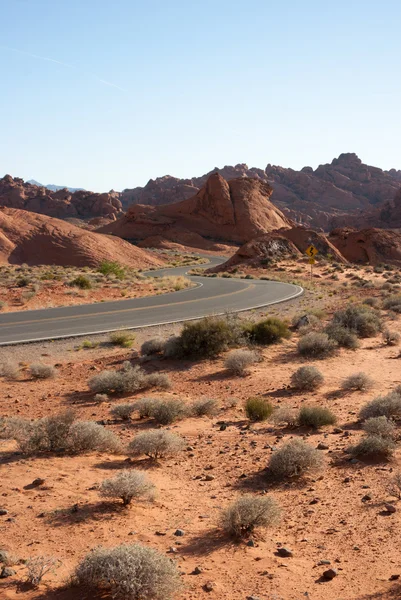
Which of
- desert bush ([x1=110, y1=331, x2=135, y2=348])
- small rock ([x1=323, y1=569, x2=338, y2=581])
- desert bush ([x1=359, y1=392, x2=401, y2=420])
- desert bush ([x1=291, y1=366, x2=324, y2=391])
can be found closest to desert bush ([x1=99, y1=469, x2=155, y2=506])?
small rock ([x1=323, y1=569, x2=338, y2=581])

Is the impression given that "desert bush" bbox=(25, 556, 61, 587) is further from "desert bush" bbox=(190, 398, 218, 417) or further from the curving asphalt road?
the curving asphalt road

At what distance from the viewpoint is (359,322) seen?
21.5 metres

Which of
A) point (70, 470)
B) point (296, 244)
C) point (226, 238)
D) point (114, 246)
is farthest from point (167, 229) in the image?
point (70, 470)

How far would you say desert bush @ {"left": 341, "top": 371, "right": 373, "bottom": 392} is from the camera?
13797 millimetres

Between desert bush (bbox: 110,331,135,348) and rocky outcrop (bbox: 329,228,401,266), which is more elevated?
rocky outcrop (bbox: 329,228,401,266)

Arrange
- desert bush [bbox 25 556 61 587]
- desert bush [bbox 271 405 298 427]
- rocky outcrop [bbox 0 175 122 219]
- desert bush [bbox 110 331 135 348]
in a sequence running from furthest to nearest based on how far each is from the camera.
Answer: rocky outcrop [bbox 0 175 122 219] → desert bush [bbox 110 331 135 348] → desert bush [bbox 271 405 298 427] → desert bush [bbox 25 556 61 587]

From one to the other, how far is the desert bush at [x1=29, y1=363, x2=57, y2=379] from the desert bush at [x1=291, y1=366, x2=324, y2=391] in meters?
6.23

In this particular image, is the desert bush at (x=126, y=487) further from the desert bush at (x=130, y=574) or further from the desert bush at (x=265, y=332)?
the desert bush at (x=265, y=332)

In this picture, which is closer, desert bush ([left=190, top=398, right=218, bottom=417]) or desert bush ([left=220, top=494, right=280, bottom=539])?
desert bush ([left=220, top=494, right=280, bottom=539])

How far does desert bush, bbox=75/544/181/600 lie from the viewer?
4879 millimetres

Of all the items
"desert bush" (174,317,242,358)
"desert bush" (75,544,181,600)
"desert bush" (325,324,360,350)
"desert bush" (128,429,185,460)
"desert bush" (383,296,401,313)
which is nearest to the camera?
"desert bush" (75,544,181,600)

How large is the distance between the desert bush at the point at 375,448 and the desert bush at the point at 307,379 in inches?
189

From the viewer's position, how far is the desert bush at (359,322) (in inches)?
835

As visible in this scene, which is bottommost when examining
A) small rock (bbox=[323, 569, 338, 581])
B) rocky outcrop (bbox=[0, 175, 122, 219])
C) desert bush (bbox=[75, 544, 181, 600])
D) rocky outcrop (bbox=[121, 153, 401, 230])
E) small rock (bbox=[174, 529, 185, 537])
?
small rock (bbox=[174, 529, 185, 537])
